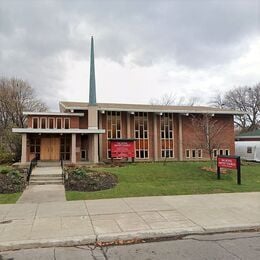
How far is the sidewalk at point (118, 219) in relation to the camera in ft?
23.1

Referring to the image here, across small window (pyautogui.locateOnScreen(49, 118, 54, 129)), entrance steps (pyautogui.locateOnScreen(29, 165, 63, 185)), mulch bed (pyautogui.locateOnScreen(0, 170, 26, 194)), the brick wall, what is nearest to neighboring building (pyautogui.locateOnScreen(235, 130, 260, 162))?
the brick wall

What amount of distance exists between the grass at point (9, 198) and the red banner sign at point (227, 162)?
10.5 meters

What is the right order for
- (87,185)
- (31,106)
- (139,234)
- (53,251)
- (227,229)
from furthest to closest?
(31,106), (87,185), (227,229), (139,234), (53,251)

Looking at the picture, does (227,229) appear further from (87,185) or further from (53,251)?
(87,185)

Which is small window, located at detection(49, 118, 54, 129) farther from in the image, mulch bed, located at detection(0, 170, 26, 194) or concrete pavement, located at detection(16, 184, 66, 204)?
concrete pavement, located at detection(16, 184, 66, 204)

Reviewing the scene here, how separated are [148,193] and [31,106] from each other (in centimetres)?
4009

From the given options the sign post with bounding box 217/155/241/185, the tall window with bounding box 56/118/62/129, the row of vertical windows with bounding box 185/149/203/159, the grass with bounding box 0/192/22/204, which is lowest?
the grass with bounding box 0/192/22/204

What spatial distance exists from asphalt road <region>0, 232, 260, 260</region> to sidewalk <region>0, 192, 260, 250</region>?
40 cm

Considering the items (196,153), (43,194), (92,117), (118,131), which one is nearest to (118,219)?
(43,194)

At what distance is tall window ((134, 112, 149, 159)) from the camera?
30.4 metres

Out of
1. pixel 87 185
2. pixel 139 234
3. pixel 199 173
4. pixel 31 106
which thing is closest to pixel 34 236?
pixel 139 234

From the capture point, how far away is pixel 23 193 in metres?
13.1

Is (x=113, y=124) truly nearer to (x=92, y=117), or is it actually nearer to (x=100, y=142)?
(x=100, y=142)

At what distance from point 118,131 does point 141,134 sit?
2368 millimetres
